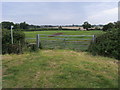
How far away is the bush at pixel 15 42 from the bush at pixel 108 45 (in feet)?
11.6

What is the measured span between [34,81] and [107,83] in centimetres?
146

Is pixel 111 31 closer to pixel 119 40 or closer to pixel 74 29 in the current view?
pixel 119 40

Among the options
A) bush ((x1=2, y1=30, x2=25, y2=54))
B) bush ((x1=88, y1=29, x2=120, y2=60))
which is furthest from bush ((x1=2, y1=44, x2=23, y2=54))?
bush ((x1=88, y1=29, x2=120, y2=60))

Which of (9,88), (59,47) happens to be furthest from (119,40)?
(9,88)

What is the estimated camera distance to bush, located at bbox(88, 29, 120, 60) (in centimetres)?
587

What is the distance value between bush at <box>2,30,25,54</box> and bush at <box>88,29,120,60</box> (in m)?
3.54

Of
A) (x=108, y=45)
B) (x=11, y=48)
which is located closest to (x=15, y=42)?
(x=11, y=48)

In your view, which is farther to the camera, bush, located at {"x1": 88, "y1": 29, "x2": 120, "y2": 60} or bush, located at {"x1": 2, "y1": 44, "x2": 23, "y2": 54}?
bush, located at {"x1": 2, "y1": 44, "x2": 23, "y2": 54}

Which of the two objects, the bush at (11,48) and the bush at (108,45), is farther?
the bush at (11,48)

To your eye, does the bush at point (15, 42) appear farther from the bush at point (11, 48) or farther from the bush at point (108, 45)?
the bush at point (108, 45)

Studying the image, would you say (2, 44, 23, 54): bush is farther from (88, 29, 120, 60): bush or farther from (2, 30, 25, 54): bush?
(88, 29, 120, 60): bush

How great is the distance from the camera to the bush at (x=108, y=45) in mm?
5867

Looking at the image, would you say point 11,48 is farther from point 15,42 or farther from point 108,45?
point 108,45

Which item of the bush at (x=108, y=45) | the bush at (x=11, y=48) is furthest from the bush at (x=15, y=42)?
the bush at (x=108, y=45)
